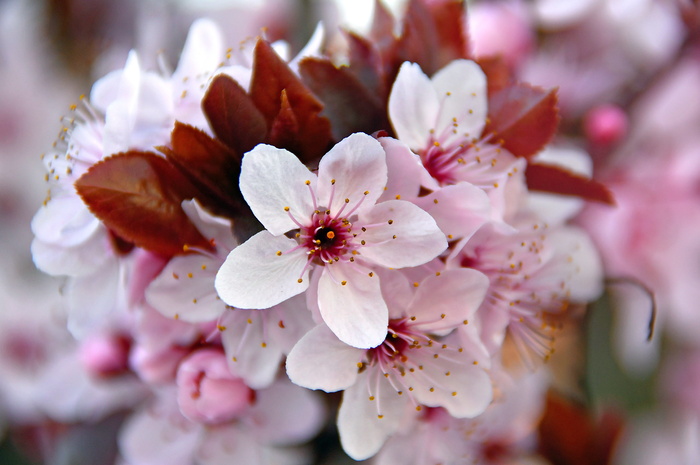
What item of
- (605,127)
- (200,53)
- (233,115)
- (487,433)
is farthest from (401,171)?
(605,127)

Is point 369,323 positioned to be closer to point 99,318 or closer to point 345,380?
point 345,380

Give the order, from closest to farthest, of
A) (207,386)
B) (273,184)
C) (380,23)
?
(273,184)
(207,386)
(380,23)

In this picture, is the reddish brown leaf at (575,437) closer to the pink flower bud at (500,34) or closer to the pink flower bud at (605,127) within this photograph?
the pink flower bud at (605,127)

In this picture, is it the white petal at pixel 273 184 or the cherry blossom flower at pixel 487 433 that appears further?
the cherry blossom flower at pixel 487 433

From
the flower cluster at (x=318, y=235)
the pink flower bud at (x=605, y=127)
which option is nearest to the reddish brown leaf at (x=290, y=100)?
the flower cluster at (x=318, y=235)

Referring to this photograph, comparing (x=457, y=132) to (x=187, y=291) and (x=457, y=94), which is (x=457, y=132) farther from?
(x=187, y=291)

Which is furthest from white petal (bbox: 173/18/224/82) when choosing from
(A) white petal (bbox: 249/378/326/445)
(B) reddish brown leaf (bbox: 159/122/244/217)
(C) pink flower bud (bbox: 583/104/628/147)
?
(C) pink flower bud (bbox: 583/104/628/147)
